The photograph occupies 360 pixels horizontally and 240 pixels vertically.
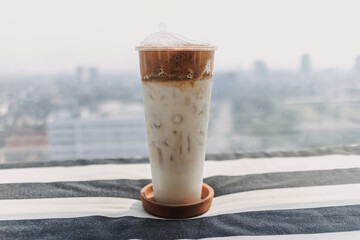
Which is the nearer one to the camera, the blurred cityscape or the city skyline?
the city skyline

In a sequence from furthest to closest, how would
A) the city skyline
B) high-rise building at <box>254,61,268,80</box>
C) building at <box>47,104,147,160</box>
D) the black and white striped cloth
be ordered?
1. high-rise building at <box>254,61,268,80</box>
2. building at <box>47,104,147,160</box>
3. the city skyline
4. the black and white striped cloth

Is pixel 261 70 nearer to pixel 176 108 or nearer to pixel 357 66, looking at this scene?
pixel 357 66

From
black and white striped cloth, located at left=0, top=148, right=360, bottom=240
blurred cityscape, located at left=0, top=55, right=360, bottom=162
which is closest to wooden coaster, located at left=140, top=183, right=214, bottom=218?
black and white striped cloth, located at left=0, top=148, right=360, bottom=240

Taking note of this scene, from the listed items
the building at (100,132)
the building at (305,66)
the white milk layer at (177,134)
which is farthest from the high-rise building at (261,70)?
the white milk layer at (177,134)

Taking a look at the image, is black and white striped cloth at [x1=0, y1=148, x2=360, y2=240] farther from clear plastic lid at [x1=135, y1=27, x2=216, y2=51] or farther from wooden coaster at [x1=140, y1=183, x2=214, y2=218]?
clear plastic lid at [x1=135, y1=27, x2=216, y2=51]

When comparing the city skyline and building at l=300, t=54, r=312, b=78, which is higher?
the city skyline

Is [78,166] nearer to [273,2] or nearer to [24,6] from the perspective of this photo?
[24,6]

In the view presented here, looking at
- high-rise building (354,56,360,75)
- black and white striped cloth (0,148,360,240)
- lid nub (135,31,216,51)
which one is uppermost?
lid nub (135,31,216,51)
